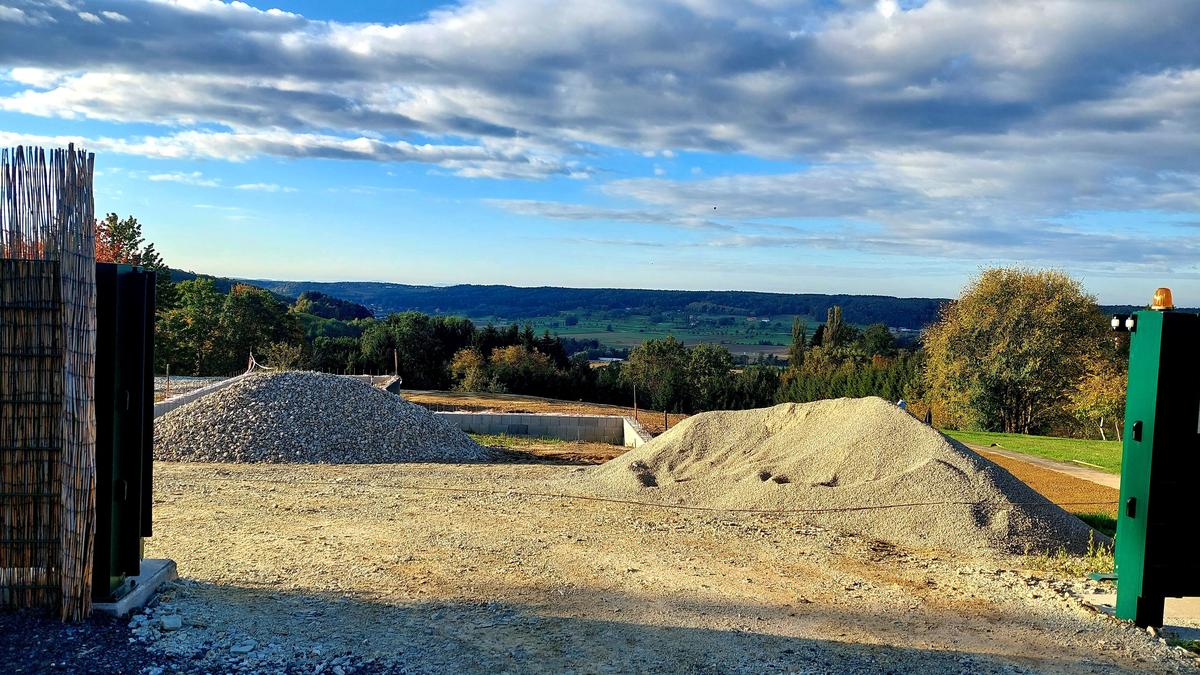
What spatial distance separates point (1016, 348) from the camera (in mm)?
29375

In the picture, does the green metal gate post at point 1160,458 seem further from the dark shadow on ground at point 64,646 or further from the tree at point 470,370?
the tree at point 470,370

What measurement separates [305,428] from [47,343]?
1025 cm

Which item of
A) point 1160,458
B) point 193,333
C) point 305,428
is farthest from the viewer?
point 193,333

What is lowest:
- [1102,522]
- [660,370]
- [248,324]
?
[660,370]

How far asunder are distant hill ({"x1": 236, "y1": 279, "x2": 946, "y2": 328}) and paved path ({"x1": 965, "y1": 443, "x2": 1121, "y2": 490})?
87.0m

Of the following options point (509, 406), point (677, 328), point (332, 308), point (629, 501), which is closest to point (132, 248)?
point (509, 406)

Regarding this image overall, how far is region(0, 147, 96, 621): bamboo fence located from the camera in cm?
463

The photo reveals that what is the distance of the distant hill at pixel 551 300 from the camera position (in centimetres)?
11031

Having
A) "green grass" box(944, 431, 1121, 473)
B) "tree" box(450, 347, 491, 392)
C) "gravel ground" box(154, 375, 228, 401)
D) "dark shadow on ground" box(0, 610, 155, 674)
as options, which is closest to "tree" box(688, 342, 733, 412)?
"tree" box(450, 347, 491, 392)

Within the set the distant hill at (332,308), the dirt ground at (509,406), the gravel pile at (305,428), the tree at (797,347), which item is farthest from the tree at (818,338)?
the gravel pile at (305,428)

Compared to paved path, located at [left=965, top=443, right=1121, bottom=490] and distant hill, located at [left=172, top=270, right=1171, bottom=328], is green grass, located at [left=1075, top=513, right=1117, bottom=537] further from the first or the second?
distant hill, located at [left=172, top=270, right=1171, bottom=328]

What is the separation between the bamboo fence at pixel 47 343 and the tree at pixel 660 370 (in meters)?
44.6

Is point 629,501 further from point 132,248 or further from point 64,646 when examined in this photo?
point 132,248

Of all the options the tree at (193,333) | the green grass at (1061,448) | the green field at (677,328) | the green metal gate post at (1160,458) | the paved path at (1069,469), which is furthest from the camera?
the green field at (677,328)
